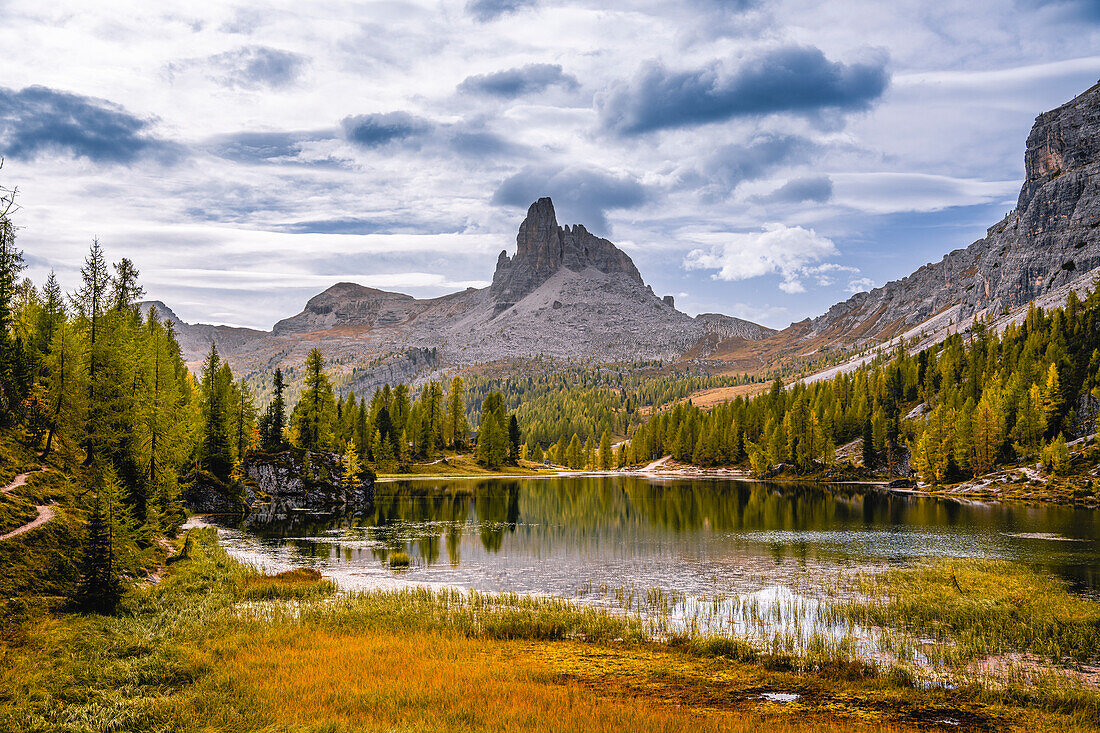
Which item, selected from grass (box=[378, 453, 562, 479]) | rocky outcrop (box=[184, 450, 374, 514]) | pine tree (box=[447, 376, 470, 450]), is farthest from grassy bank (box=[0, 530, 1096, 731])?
pine tree (box=[447, 376, 470, 450])

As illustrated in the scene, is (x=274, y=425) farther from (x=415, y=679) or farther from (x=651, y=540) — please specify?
(x=415, y=679)

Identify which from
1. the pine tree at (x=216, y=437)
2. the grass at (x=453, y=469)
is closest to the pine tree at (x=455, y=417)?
the grass at (x=453, y=469)

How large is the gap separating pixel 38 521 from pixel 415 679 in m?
23.8

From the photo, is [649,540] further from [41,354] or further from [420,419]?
[420,419]

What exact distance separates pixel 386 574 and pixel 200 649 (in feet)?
68.5

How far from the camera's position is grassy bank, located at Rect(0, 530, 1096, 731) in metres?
16.2

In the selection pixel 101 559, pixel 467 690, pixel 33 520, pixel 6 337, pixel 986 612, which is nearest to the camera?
pixel 467 690

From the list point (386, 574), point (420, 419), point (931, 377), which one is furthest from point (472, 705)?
point (931, 377)

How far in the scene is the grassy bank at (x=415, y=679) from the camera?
16188mm

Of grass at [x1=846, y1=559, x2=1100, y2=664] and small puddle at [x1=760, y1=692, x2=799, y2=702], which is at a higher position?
small puddle at [x1=760, y1=692, x2=799, y2=702]

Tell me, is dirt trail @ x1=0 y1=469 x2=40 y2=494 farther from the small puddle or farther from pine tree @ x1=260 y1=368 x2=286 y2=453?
pine tree @ x1=260 y1=368 x2=286 y2=453

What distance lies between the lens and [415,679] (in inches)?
766

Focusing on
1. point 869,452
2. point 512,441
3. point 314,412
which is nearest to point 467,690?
point 314,412

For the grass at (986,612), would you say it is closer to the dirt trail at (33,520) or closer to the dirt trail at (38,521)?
the dirt trail at (38,521)
